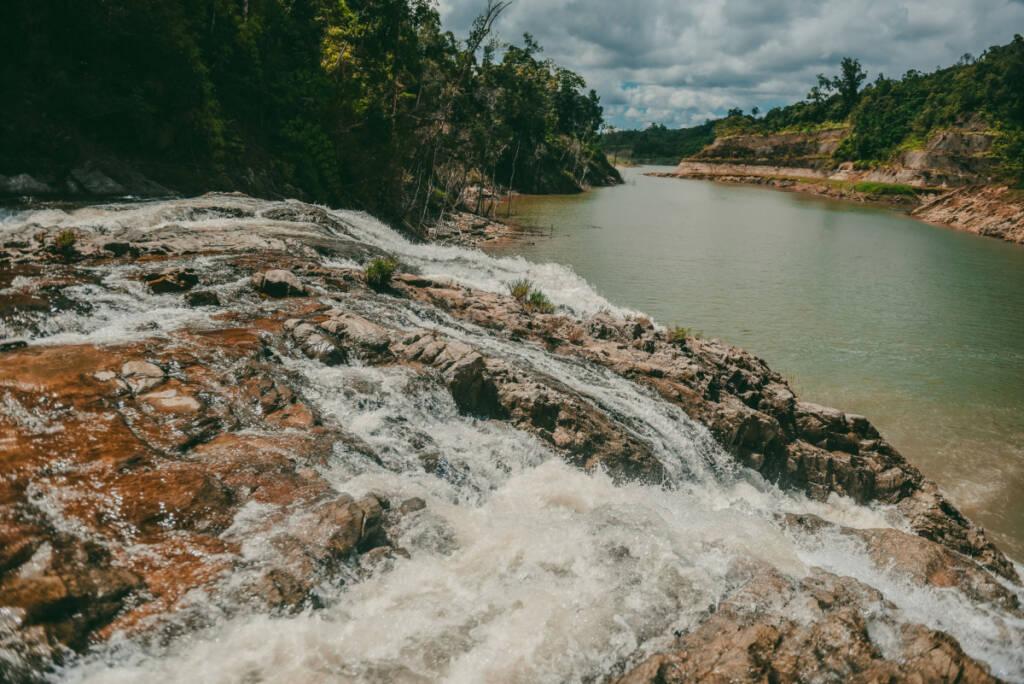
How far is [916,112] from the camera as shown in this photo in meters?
108

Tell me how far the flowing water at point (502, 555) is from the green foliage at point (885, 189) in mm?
92226

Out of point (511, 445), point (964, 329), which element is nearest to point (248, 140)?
point (511, 445)

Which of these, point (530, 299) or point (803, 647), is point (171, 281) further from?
point (803, 647)

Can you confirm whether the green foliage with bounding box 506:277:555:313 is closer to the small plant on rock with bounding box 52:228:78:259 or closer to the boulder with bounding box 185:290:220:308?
the boulder with bounding box 185:290:220:308

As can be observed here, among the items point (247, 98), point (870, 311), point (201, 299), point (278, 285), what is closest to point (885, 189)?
point (870, 311)

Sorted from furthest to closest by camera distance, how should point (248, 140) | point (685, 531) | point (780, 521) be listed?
point (248, 140) < point (780, 521) < point (685, 531)

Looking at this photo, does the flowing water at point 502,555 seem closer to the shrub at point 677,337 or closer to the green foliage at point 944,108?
the shrub at point 677,337

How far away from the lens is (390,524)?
729cm

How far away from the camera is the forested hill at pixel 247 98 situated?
21047 millimetres

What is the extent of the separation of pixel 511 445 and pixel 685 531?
10.1 ft

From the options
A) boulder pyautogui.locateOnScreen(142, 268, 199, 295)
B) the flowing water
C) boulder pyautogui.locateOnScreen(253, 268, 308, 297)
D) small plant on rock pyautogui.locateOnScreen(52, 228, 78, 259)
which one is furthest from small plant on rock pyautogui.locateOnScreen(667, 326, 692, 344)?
small plant on rock pyautogui.locateOnScreen(52, 228, 78, 259)

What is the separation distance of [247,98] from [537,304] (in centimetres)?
2185

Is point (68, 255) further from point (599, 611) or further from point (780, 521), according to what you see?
point (780, 521)

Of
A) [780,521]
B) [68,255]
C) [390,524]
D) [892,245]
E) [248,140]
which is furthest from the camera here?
[892,245]
